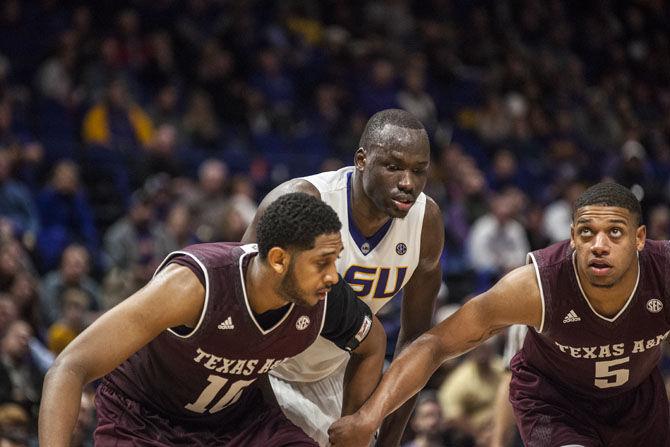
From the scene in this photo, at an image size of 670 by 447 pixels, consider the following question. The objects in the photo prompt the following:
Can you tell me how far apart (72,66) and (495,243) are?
4598mm

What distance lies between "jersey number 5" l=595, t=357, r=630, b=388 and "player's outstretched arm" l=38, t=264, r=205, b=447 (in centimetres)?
177

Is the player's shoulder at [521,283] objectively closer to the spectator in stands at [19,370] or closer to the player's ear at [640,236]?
the player's ear at [640,236]

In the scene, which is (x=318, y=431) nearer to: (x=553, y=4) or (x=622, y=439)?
(x=622, y=439)

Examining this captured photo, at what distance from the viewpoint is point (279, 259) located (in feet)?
12.7

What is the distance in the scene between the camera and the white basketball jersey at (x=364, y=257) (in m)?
4.80

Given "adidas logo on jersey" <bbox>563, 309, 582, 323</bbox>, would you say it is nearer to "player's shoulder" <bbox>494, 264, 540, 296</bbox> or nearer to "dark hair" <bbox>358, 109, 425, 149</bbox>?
"player's shoulder" <bbox>494, 264, 540, 296</bbox>

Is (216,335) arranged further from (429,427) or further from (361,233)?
(429,427)

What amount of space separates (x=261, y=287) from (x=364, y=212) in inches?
40.7

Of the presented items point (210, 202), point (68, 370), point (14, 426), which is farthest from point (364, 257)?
point (210, 202)

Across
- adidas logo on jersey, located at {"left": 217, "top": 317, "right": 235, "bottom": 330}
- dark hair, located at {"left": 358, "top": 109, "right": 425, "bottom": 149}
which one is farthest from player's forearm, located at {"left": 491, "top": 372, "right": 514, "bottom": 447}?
adidas logo on jersey, located at {"left": 217, "top": 317, "right": 235, "bottom": 330}

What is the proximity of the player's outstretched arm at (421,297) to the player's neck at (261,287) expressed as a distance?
1.16 meters

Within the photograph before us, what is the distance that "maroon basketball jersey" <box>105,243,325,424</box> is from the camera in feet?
12.8

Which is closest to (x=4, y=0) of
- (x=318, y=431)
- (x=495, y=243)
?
(x=495, y=243)

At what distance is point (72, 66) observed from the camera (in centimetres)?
1035
